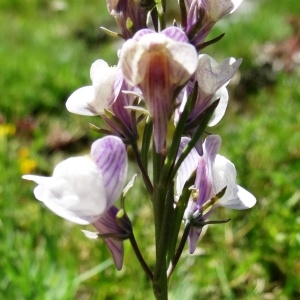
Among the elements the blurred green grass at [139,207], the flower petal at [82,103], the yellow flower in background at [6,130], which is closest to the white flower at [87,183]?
the flower petal at [82,103]

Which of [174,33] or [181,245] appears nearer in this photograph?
[174,33]

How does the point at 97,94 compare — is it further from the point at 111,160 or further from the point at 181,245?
the point at 181,245

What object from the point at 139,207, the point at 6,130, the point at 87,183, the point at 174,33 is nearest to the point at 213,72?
the point at 174,33

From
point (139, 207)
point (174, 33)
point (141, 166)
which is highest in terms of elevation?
point (174, 33)

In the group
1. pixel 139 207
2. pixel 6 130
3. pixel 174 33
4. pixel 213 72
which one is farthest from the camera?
pixel 6 130

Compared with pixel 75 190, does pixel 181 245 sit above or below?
below

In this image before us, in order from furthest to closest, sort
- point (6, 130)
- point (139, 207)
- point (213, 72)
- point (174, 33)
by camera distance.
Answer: point (6, 130), point (139, 207), point (213, 72), point (174, 33)

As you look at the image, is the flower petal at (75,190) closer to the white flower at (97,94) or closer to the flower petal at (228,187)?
the white flower at (97,94)
